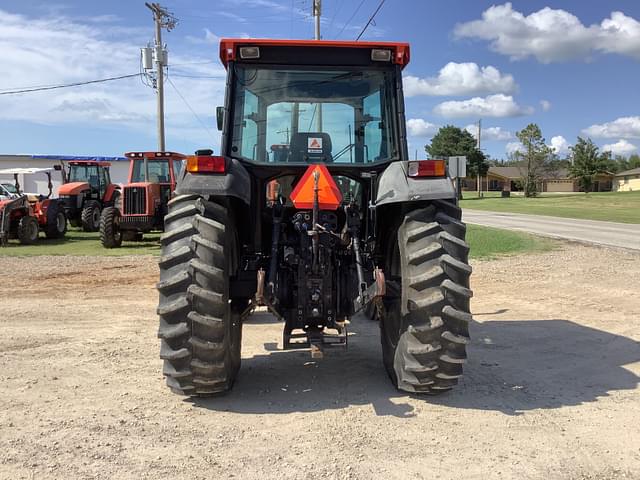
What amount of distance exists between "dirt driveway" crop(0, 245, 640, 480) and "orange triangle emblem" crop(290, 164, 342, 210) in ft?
4.95

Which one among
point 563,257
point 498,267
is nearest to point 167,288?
point 498,267

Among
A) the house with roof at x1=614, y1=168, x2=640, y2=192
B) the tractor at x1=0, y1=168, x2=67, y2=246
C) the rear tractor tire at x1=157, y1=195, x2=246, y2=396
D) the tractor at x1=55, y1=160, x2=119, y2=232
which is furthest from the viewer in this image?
the house with roof at x1=614, y1=168, x2=640, y2=192

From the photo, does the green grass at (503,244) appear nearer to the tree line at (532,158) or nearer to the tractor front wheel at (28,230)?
the tractor front wheel at (28,230)

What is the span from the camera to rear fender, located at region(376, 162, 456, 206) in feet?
14.0

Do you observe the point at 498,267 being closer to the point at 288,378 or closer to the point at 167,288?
the point at 288,378

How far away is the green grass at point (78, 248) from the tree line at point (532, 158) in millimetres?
45910

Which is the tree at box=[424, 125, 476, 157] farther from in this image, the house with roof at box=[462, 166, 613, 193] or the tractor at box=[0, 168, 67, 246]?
the tractor at box=[0, 168, 67, 246]

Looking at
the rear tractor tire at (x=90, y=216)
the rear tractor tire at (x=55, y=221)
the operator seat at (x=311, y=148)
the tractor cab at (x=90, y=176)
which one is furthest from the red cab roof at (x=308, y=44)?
the tractor cab at (x=90, y=176)

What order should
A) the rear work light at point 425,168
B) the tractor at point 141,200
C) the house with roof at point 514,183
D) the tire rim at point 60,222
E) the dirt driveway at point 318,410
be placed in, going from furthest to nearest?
the house with roof at point 514,183 → the tire rim at point 60,222 → the tractor at point 141,200 → the rear work light at point 425,168 → the dirt driveway at point 318,410

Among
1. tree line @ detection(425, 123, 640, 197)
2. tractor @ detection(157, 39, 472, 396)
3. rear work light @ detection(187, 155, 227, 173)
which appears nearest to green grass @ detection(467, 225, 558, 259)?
tractor @ detection(157, 39, 472, 396)

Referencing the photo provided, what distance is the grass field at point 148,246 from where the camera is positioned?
1520 centimetres

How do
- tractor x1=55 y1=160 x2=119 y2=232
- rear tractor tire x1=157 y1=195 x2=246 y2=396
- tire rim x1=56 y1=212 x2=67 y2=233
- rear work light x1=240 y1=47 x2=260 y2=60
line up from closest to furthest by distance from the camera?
rear tractor tire x1=157 y1=195 x2=246 y2=396, rear work light x1=240 y1=47 x2=260 y2=60, tire rim x1=56 y1=212 x2=67 y2=233, tractor x1=55 y1=160 x2=119 y2=232

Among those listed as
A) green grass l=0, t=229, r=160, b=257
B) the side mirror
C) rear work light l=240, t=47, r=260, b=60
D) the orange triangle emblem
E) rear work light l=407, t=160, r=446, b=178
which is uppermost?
rear work light l=240, t=47, r=260, b=60

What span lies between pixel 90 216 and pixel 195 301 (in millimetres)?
19061
